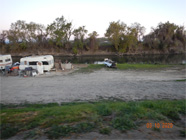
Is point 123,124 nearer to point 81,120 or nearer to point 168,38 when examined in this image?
point 81,120

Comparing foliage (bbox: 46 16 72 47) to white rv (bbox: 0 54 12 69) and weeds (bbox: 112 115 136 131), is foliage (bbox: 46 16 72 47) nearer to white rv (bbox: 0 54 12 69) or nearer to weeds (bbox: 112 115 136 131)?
white rv (bbox: 0 54 12 69)

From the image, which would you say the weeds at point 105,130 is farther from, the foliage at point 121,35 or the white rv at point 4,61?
the foliage at point 121,35

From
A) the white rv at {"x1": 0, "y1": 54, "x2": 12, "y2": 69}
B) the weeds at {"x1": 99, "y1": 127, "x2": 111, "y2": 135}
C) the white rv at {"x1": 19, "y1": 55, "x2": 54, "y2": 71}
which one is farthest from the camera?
the white rv at {"x1": 0, "y1": 54, "x2": 12, "y2": 69}

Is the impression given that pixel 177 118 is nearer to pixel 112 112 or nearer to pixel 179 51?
pixel 112 112

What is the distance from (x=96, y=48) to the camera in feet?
233

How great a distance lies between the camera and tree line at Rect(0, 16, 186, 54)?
66188 millimetres

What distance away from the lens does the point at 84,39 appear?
72.7 metres

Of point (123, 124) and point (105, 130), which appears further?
point (123, 124)

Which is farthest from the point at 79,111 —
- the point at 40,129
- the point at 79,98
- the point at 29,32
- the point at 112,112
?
→ the point at 29,32

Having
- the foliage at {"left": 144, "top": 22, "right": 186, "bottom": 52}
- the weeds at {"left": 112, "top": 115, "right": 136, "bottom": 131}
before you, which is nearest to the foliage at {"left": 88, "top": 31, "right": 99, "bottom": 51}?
the foliage at {"left": 144, "top": 22, "right": 186, "bottom": 52}
